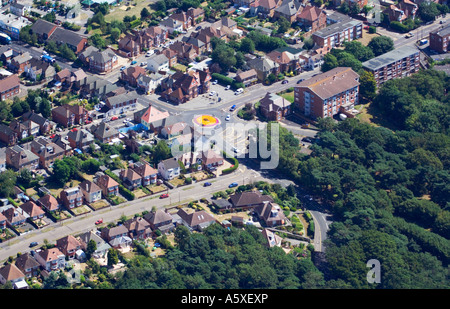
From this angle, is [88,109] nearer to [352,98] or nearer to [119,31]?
[119,31]

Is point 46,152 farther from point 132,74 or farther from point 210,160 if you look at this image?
point 132,74

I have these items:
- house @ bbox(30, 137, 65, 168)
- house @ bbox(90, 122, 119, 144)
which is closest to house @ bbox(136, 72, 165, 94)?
house @ bbox(90, 122, 119, 144)

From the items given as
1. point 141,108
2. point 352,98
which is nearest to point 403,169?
point 352,98

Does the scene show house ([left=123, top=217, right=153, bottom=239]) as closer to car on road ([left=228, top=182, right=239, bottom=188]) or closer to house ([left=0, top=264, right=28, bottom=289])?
house ([left=0, top=264, right=28, bottom=289])

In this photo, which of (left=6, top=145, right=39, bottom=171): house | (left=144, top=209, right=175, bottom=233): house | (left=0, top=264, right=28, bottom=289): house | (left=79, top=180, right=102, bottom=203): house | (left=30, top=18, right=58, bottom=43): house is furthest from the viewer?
(left=30, top=18, right=58, bottom=43): house

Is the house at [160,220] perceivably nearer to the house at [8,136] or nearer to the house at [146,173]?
the house at [146,173]

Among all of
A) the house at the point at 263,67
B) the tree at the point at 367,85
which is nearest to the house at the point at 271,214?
the tree at the point at 367,85
